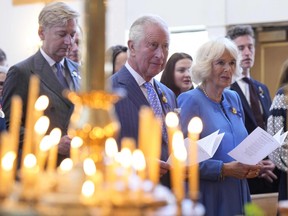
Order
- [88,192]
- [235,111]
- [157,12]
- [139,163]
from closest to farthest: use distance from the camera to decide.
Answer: [88,192] < [139,163] < [235,111] < [157,12]

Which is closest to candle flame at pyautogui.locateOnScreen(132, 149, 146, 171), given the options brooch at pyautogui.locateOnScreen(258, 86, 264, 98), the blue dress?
the blue dress

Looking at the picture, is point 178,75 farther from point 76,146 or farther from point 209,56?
point 76,146

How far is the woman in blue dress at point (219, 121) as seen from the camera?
3959 millimetres

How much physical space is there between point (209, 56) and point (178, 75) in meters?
1.03

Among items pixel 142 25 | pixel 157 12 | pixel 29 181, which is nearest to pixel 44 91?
pixel 142 25

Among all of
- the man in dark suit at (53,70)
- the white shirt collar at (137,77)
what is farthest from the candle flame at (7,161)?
the white shirt collar at (137,77)

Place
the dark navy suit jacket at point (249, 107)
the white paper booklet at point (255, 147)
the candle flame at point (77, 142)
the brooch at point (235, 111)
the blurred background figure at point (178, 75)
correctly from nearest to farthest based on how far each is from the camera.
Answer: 1. the candle flame at point (77, 142)
2. the white paper booklet at point (255, 147)
3. the brooch at point (235, 111)
4. the dark navy suit jacket at point (249, 107)
5. the blurred background figure at point (178, 75)

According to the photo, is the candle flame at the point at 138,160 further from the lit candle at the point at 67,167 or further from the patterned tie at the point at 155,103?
the patterned tie at the point at 155,103

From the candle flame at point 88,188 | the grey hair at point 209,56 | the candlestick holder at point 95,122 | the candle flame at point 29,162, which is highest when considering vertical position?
the grey hair at point 209,56

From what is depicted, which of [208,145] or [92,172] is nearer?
[92,172]

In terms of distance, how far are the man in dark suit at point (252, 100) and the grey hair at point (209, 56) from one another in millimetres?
693

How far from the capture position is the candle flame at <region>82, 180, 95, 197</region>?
1.40m

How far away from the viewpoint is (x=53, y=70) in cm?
371

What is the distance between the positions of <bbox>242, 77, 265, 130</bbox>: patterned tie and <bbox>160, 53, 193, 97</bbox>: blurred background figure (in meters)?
0.43
